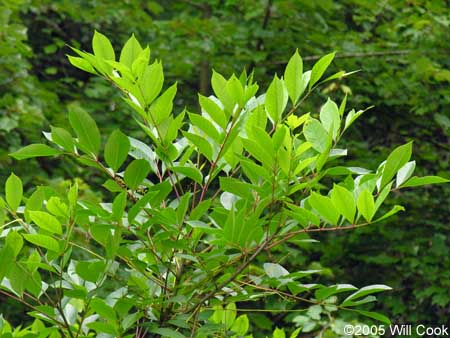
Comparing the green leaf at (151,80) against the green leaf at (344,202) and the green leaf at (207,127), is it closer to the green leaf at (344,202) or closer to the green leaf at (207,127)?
the green leaf at (207,127)

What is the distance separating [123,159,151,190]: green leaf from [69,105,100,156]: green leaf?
63 millimetres

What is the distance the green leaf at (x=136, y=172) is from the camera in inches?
38.6

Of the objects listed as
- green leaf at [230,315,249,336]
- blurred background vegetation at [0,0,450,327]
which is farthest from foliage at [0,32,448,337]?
blurred background vegetation at [0,0,450,327]

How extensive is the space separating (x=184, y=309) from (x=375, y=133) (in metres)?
4.21

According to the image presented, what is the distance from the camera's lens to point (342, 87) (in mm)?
4090

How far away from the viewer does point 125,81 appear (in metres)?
0.98

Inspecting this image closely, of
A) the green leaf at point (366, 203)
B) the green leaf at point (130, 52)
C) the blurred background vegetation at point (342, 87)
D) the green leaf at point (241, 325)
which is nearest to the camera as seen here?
the green leaf at point (366, 203)

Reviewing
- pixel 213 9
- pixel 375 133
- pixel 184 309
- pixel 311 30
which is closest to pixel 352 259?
pixel 375 133

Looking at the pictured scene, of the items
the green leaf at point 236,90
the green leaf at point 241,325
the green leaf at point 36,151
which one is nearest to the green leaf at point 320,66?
the green leaf at point 236,90

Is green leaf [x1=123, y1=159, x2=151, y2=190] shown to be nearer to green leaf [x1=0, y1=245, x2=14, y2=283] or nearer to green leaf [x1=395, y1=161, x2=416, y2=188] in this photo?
green leaf [x1=0, y1=245, x2=14, y2=283]

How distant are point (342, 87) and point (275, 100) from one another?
3182 mm

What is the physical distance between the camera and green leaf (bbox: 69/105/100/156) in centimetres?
97

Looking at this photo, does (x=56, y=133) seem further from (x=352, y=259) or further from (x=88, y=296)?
(x=352, y=259)

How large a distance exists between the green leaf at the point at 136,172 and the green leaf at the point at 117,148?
17 millimetres
